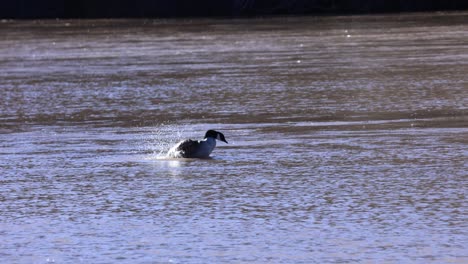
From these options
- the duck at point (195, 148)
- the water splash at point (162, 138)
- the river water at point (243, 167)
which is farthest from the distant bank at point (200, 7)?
the duck at point (195, 148)

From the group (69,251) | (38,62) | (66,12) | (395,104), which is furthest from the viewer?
(66,12)

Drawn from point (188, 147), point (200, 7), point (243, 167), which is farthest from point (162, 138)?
point (200, 7)

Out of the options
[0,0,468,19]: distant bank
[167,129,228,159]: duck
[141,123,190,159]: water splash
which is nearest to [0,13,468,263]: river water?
[141,123,190,159]: water splash

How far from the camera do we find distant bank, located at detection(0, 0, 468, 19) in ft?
261

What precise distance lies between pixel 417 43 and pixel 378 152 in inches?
824

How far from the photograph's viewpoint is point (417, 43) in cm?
3244

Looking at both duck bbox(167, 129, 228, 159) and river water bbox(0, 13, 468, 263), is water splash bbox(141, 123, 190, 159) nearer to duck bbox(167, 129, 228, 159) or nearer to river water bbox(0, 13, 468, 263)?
river water bbox(0, 13, 468, 263)

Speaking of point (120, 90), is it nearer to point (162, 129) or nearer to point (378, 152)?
point (162, 129)

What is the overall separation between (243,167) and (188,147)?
0.85 metres

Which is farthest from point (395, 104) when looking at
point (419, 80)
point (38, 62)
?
point (38, 62)

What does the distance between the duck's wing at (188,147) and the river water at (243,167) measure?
0.74 feet

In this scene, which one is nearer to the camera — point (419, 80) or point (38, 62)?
point (419, 80)

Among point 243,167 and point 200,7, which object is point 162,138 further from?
point 200,7

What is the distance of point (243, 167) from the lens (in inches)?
447
